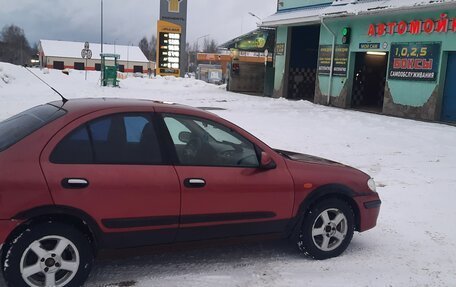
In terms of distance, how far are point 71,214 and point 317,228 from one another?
232 centimetres

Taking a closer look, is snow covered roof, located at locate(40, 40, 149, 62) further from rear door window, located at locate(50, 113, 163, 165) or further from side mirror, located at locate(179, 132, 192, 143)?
rear door window, located at locate(50, 113, 163, 165)

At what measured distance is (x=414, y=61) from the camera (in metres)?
17.3

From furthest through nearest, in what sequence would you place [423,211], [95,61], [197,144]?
[95,61], [423,211], [197,144]

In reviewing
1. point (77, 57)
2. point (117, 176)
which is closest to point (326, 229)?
point (117, 176)

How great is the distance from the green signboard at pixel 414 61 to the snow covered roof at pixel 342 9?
1491 millimetres

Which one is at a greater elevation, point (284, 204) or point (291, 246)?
point (284, 204)

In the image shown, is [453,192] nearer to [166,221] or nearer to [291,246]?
[291,246]

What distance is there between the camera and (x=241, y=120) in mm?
15188

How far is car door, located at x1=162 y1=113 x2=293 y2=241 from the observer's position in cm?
416

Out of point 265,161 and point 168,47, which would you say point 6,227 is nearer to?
point 265,161

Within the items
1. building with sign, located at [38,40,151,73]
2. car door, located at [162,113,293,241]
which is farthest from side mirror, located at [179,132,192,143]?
building with sign, located at [38,40,151,73]

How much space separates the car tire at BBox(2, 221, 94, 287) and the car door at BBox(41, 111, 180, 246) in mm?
202

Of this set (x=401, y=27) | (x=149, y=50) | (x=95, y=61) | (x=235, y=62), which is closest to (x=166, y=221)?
(x=401, y=27)

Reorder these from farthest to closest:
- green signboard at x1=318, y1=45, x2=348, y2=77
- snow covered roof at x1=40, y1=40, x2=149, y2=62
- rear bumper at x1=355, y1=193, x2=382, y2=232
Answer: snow covered roof at x1=40, y1=40, x2=149, y2=62 < green signboard at x1=318, y1=45, x2=348, y2=77 < rear bumper at x1=355, y1=193, x2=382, y2=232
